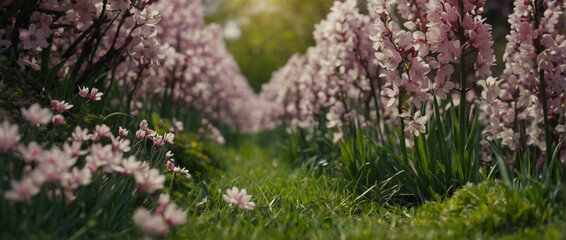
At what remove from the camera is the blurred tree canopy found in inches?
707

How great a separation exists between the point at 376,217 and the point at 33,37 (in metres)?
2.59

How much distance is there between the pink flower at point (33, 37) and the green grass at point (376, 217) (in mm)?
1452

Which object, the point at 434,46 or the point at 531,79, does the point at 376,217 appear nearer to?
the point at 434,46

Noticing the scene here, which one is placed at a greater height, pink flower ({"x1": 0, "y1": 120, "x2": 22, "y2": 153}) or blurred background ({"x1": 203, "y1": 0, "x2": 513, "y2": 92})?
blurred background ({"x1": 203, "y1": 0, "x2": 513, "y2": 92})

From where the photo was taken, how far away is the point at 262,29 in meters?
20.6

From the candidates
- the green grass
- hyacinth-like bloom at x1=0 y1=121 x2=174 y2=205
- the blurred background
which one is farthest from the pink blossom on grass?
the blurred background

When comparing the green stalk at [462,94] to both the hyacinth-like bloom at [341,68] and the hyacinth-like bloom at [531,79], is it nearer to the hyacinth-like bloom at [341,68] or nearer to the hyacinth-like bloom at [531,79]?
the hyacinth-like bloom at [531,79]

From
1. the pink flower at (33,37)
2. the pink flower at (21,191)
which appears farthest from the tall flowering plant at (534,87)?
the pink flower at (33,37)

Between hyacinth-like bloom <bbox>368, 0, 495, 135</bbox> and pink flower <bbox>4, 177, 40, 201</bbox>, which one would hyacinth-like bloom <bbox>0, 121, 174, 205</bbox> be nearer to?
pink flower <bbox>4, 177, 40, 201</bbox>

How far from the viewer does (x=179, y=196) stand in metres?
3.07

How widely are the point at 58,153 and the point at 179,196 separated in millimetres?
1276

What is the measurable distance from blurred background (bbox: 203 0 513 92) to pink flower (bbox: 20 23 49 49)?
35.4ft

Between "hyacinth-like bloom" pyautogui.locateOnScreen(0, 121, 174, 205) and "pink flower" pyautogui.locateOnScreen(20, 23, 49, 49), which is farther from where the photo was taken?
"pink flower" pyautogui.locateOnScreen(20, 23, 49, 49)

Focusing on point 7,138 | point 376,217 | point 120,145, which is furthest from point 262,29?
point 7,138
